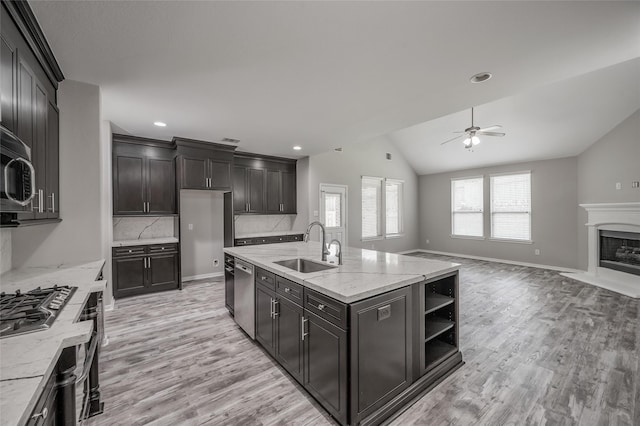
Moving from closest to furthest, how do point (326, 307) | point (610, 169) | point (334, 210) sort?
1. point (326, 307)
2. point (610, 169)
3. point (334, 210)

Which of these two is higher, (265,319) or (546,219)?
(546,219)

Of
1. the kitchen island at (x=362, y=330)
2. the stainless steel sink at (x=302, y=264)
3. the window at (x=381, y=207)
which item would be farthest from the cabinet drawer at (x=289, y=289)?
the window at (x=381, y=207)

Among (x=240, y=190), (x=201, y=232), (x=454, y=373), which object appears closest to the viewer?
(x=454, y=373)

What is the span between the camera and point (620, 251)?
5.00 m


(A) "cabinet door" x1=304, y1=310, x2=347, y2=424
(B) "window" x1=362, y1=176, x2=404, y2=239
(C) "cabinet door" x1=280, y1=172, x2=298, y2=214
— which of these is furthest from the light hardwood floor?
(B) "window" x1=362, y1=176, x2=404, y2=239

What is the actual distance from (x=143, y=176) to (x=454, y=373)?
5.26 meters

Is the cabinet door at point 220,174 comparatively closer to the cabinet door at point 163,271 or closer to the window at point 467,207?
the cabinet door at point 163,271

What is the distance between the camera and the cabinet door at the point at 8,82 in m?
1.50

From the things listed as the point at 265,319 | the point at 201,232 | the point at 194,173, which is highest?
the point at 194,173

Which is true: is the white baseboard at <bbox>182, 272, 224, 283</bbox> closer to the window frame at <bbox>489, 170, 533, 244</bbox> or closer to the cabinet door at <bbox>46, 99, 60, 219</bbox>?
the cabinet door at <bbox>46, 99, 60, 219</bbox>

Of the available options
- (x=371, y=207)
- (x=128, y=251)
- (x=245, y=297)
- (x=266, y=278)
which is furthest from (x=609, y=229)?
(x=128, y=251)

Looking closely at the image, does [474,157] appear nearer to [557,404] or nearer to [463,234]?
[463,234]

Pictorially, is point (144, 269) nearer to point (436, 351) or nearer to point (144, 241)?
point (144, 241)

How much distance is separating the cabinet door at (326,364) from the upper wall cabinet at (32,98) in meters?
2.00
